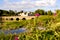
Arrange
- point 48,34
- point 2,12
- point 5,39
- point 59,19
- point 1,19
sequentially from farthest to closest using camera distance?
1. point 2,12
2. point 1,19
3. point 59,19
4. point 5,39
5. point 48,34

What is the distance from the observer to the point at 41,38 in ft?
21.8

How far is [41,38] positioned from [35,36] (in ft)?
1.04

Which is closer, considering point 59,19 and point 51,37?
point 51,37

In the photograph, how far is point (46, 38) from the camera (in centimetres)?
669

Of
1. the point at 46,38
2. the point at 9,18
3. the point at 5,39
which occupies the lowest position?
the point at 9,18

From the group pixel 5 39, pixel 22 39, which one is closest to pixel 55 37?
pixel 22 39

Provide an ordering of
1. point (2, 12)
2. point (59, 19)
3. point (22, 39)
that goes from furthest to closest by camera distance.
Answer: point (2, 12) < point (59, 19) < point (22, 39)

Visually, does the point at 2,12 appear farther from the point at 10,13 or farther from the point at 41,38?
the point at 41,38

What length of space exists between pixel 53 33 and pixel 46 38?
730mm

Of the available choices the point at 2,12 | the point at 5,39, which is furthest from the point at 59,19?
the point at 2,12

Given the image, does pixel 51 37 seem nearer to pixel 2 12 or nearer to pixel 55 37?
pixel 55 37

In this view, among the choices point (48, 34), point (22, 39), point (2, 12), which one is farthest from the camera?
point (2, 12)

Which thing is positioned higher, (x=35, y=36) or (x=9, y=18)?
(x=35, y=36)

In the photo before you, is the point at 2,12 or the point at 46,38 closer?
the point at 46,38
